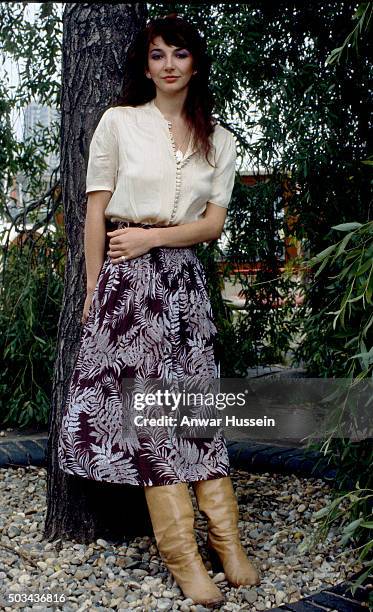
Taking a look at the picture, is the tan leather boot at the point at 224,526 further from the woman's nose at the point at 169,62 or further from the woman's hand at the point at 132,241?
the woman's nose at the point at 169,62

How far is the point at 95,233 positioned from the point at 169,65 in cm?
A: 55

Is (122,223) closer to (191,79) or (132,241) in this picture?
(132,241)

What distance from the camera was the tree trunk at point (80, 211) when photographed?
2955 mm

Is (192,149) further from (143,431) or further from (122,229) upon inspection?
(143,431)

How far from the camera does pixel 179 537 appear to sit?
2578 millimetres

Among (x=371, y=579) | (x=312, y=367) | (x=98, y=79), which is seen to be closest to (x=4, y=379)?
(x=312, y=367)

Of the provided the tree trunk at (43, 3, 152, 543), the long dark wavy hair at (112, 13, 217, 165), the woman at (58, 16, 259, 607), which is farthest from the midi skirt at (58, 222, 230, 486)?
the long dark wavy hair at (112, 13, 217, 165)

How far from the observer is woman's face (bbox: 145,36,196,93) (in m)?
2.66

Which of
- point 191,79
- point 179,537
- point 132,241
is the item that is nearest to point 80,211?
point 132,241

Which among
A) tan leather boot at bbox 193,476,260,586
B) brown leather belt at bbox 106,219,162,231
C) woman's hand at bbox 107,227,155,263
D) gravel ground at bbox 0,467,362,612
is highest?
brown leather belt at bbox 106,219,162,231

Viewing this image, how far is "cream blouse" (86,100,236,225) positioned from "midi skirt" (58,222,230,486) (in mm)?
109

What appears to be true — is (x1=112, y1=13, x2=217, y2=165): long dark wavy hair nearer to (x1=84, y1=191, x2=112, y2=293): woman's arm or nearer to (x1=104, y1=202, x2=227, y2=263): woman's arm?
(x1=104, y1=202, x2=227, y2=263): woman's arm

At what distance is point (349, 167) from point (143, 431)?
1.40m

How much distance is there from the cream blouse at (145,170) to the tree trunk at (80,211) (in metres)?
0.28
